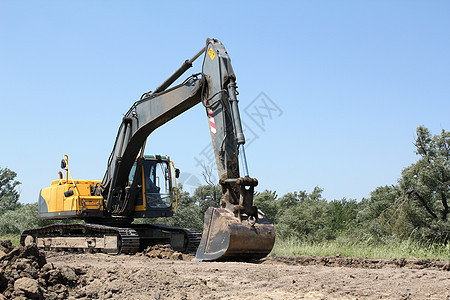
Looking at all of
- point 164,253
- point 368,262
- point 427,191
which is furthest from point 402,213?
point 164,253

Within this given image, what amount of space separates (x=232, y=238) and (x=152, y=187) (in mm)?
5143

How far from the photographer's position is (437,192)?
14422 mm

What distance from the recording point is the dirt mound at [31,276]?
5.16 meters

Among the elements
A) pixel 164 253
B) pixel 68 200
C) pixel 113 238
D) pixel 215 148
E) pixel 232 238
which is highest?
pixel 215 148

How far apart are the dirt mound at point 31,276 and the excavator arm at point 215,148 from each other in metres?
2.87

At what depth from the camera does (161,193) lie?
1294 cm

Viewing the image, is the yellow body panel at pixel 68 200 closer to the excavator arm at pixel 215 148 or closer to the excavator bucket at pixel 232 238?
the excavator arm at pixel 215 148

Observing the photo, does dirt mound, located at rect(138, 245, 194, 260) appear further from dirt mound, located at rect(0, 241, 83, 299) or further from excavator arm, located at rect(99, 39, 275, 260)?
dirt mound, located at rect(0, 241, 83, 299)

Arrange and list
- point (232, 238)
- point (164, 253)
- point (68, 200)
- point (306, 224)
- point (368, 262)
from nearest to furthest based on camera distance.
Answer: point (232, 238), point (368, 262), point (164, 253), point (68, 200), point (306, 224)

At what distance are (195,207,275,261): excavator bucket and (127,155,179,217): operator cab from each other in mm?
4130

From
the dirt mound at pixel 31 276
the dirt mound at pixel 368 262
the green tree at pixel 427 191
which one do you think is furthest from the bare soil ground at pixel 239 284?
the green tree at pixel 427 191

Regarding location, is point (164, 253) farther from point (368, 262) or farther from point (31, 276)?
point (31, 276)

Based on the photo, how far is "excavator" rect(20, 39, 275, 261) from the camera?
865cm

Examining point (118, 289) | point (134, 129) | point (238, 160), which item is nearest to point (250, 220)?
point (238, 160)
